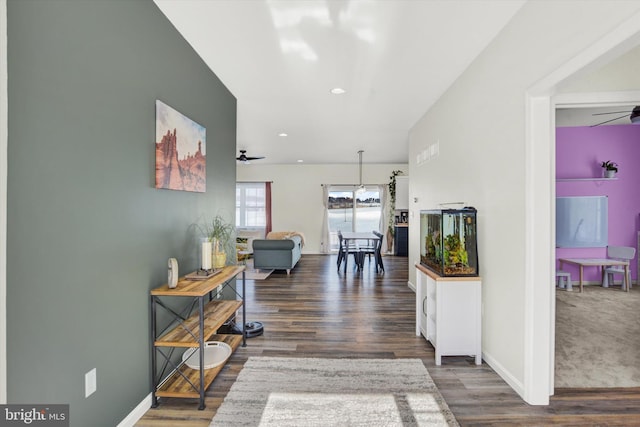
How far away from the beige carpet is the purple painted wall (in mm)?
981

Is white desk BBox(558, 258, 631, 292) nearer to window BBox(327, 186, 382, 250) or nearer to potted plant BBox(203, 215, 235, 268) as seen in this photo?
window BBox(327, 186, 382, 250)

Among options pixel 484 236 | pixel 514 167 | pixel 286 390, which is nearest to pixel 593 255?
pixel 484 236

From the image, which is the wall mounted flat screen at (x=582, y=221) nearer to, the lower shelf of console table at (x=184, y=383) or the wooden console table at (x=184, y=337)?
the wooden console table at (x=184, y=337)

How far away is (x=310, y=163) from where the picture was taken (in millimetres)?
8969

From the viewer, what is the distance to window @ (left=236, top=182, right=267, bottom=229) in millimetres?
9227

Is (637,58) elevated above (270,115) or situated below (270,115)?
below

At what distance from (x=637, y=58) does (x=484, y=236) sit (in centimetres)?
162

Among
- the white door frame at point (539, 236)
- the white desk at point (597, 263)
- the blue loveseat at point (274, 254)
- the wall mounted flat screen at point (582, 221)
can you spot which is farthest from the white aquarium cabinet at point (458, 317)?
the blue loveseat at point (274, 254)

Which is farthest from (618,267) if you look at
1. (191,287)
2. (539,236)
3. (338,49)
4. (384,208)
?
(191,287)

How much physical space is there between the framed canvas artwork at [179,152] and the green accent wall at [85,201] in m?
0.07

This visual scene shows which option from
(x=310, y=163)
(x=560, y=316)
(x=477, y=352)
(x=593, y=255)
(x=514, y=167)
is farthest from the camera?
(x=310, y=163)

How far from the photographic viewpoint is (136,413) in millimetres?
1811

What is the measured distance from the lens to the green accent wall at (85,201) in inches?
45.2

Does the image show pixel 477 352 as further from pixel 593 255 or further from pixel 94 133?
Answer: pixel 593 255
